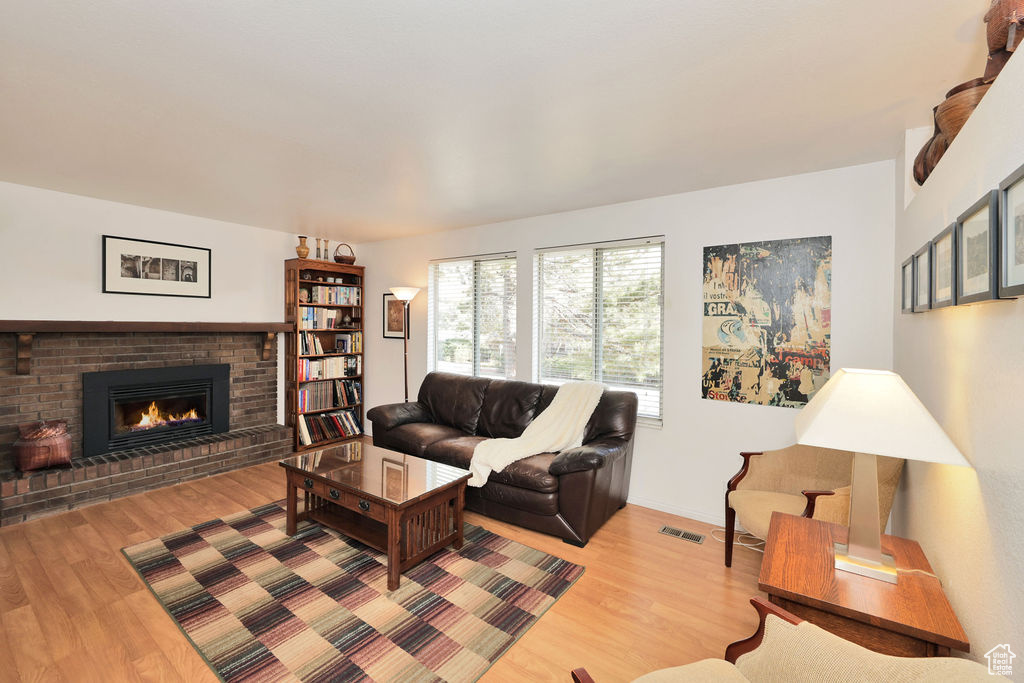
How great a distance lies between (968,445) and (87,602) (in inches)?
148

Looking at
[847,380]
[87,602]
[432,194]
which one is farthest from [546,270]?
[87,602]

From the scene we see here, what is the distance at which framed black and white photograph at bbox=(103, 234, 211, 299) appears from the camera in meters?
3.86

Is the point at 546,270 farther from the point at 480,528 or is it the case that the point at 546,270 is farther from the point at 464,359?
the point at 480,528

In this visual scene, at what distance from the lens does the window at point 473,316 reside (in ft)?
14.8

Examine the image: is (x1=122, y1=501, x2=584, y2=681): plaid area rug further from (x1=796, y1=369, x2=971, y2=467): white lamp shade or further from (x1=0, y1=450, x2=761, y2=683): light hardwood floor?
(x1=796, y1=369, x2=971, y2=467): white lamp shade

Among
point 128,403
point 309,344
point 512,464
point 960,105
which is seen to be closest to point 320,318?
point 309,344

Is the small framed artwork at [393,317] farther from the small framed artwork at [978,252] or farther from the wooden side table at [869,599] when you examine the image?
the small framed artwork at [978,252]

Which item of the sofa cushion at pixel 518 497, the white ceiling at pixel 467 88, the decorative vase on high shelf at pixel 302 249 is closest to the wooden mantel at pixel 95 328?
the decorative vase on high shelf at pixel 302 249

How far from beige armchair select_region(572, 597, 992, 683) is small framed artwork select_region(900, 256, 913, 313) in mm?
1654

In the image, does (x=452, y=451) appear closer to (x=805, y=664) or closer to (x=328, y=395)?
(x=328, y=395)

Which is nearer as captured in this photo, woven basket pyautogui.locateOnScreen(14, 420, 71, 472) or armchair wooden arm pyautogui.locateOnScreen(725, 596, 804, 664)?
armchair wooden arm pyautogui.locateOnScreen(725, 596, 804, 664)

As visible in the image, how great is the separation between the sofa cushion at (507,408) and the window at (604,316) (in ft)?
1.05


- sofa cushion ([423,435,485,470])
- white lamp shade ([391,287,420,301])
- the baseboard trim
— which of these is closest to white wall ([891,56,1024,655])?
the baseboard trim

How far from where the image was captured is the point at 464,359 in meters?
4.88
